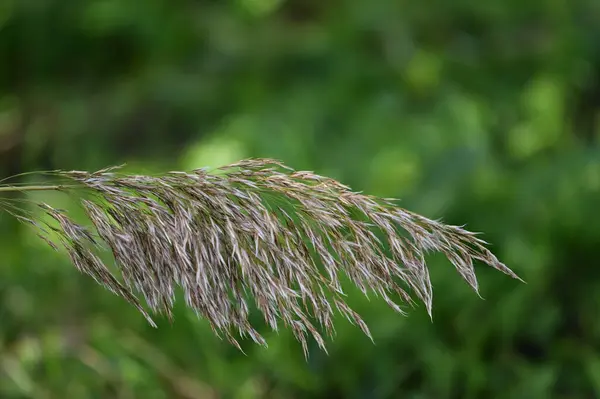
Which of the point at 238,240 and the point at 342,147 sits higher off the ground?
the point at 238,240

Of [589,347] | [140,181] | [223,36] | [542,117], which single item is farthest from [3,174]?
[140,181]

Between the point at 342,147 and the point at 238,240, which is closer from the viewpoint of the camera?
the point at 238,240

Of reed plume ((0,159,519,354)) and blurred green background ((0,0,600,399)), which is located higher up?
reed plume ((0,159,519,354))

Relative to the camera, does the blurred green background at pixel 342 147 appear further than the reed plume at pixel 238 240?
Yes

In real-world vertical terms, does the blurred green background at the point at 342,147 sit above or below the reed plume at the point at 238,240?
below

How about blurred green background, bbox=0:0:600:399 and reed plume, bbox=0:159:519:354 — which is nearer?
reed plume, bbox=0:159:519:354
